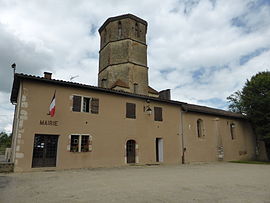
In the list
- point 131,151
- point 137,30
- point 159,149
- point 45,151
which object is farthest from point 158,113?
point 137,30

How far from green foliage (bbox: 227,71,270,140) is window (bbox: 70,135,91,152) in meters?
16.1

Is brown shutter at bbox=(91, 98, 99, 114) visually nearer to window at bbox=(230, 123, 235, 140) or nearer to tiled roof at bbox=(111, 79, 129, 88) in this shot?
tiled roof at bbox=(111, 79, 129, 88)

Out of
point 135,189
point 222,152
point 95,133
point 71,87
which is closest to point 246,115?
point 222,152

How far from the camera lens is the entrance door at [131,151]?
540 inches

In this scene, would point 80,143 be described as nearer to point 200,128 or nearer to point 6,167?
point 6,167

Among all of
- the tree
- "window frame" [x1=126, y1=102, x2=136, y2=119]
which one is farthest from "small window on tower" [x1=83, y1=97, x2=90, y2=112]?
the tree

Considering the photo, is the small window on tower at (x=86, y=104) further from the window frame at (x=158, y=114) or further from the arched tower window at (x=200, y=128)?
the arched tower window at (x=200, y=128)

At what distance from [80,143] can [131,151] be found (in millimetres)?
3582

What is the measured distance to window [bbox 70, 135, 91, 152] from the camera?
1167 centimetres

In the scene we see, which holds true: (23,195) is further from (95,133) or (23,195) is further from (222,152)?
(222,152)

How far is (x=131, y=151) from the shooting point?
13.9 metres

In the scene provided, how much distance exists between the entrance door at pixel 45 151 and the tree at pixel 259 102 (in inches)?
706

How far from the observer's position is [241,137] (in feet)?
69.1

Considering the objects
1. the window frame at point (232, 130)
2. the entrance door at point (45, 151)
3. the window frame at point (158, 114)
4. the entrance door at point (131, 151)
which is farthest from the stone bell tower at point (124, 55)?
the entrance door at point (45, 151)
